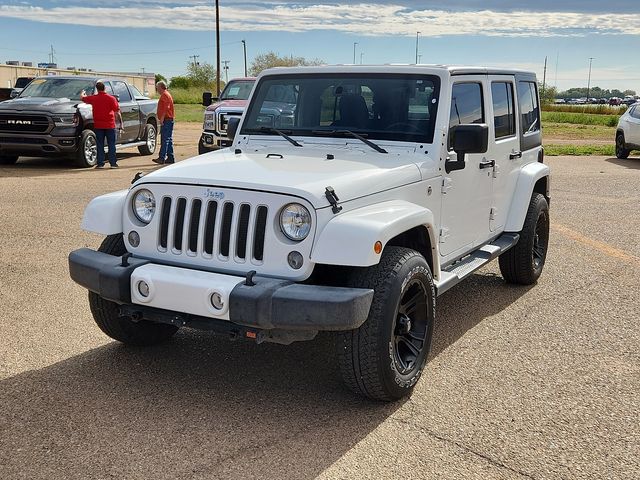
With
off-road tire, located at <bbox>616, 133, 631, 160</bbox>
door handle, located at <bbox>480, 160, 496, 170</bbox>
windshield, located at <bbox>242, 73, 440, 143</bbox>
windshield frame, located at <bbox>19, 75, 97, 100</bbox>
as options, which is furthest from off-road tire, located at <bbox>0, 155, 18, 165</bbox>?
off-road tire, located at <bbox>616, 133, 631, 160</bbox>

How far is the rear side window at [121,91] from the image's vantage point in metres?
16.5

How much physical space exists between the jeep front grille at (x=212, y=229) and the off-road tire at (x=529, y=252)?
3.34 meters

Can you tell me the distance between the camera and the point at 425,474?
347cm

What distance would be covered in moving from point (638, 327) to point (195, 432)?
3615mm

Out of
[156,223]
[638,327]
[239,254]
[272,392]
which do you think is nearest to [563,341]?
[638,327]

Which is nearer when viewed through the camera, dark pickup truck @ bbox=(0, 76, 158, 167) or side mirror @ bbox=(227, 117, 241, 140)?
side mirror @ bbox=(227, 117, 241, 140)

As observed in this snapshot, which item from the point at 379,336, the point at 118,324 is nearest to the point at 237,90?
the point at 118,324

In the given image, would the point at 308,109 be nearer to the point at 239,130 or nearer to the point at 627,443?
the point at 239,130

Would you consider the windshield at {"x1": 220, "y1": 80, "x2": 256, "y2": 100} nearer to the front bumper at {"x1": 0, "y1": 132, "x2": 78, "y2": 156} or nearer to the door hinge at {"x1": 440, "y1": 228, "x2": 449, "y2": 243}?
the front bumper at {"x1": 0, "y1": 132, "x2": 78, "y2": 156}

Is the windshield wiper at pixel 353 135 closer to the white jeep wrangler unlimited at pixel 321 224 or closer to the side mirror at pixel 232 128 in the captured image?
the white jeep wrangler unlimited at pixel 321 224

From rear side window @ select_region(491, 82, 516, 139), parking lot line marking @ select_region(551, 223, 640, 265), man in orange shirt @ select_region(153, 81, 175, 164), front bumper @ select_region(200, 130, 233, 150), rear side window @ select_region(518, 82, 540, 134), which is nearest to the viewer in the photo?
rear side window @ select_region(491, 82, 516, 139)

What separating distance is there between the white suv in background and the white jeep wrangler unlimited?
15.3m

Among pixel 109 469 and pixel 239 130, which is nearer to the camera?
pixel 109 469

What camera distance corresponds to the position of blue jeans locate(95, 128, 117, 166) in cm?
1497
